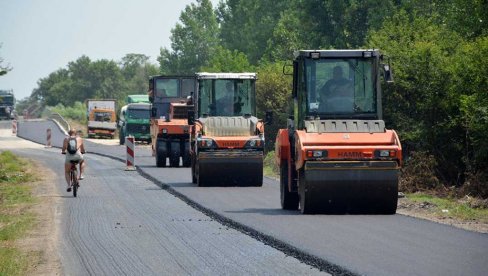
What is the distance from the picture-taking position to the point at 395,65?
31.7m

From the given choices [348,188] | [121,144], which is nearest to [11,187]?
[348,188]

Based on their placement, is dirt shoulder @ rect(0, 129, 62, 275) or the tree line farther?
the tree line

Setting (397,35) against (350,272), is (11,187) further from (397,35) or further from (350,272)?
(350,272)

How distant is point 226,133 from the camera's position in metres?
31.1

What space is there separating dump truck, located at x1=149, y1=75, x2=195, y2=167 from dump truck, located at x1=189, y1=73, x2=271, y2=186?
749cm

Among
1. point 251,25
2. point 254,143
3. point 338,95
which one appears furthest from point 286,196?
point 251,25

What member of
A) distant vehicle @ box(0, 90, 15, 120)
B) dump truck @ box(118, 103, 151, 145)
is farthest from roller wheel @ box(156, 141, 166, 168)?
distant vehicle @ box(0, 90, 15, 120)

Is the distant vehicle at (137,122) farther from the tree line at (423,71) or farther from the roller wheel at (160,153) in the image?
the roller wheel at (160,153)

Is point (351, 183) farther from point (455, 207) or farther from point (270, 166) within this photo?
point (270, 166)

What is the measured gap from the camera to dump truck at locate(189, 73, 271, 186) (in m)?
30.3

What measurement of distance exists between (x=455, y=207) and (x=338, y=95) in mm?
3593

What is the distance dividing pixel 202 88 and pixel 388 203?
12.5m

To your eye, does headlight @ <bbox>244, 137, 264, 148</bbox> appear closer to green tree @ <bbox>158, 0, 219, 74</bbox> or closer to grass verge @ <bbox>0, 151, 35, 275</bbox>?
grass verge @ <bbox>0, 151, 35, 275</bbox>

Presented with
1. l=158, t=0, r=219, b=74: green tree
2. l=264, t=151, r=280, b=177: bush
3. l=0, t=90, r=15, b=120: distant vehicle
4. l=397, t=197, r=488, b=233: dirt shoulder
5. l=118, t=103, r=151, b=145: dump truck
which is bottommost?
l=397, t=197, r=488, b=233: dirt shoulder
